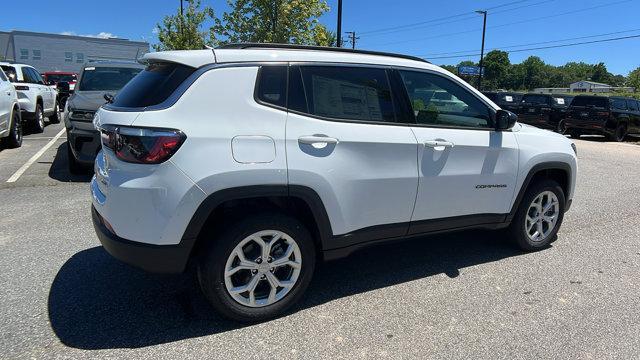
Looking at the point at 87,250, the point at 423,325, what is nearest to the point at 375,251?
the point at 423,325

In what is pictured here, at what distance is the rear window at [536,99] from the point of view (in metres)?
20.6

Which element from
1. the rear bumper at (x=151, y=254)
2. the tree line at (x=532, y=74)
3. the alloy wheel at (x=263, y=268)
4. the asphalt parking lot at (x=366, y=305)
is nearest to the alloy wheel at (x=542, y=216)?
the asphalt parking lot at (x=366, y=305)

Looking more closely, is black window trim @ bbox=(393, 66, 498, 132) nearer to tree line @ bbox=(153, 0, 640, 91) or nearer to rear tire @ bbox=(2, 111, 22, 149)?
tree line @ bbox=(153, 0, 640, 91)

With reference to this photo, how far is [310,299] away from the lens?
3629mm

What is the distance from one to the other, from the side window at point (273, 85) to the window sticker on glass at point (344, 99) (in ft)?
0.76

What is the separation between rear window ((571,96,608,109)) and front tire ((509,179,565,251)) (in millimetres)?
15210

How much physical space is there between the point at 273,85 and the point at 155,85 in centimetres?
76

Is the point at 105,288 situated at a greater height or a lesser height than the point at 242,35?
lesser

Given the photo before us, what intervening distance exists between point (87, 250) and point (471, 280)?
11.3ft

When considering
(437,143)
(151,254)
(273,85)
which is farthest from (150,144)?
(437,143)

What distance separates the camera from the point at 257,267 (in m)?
3.19

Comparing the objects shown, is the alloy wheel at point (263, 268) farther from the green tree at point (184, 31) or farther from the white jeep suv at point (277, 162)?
the green tree at point (184, 31)

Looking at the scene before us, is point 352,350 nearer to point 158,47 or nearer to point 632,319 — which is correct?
point 632,319

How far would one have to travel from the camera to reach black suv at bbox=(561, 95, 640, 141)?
57.1 feet
